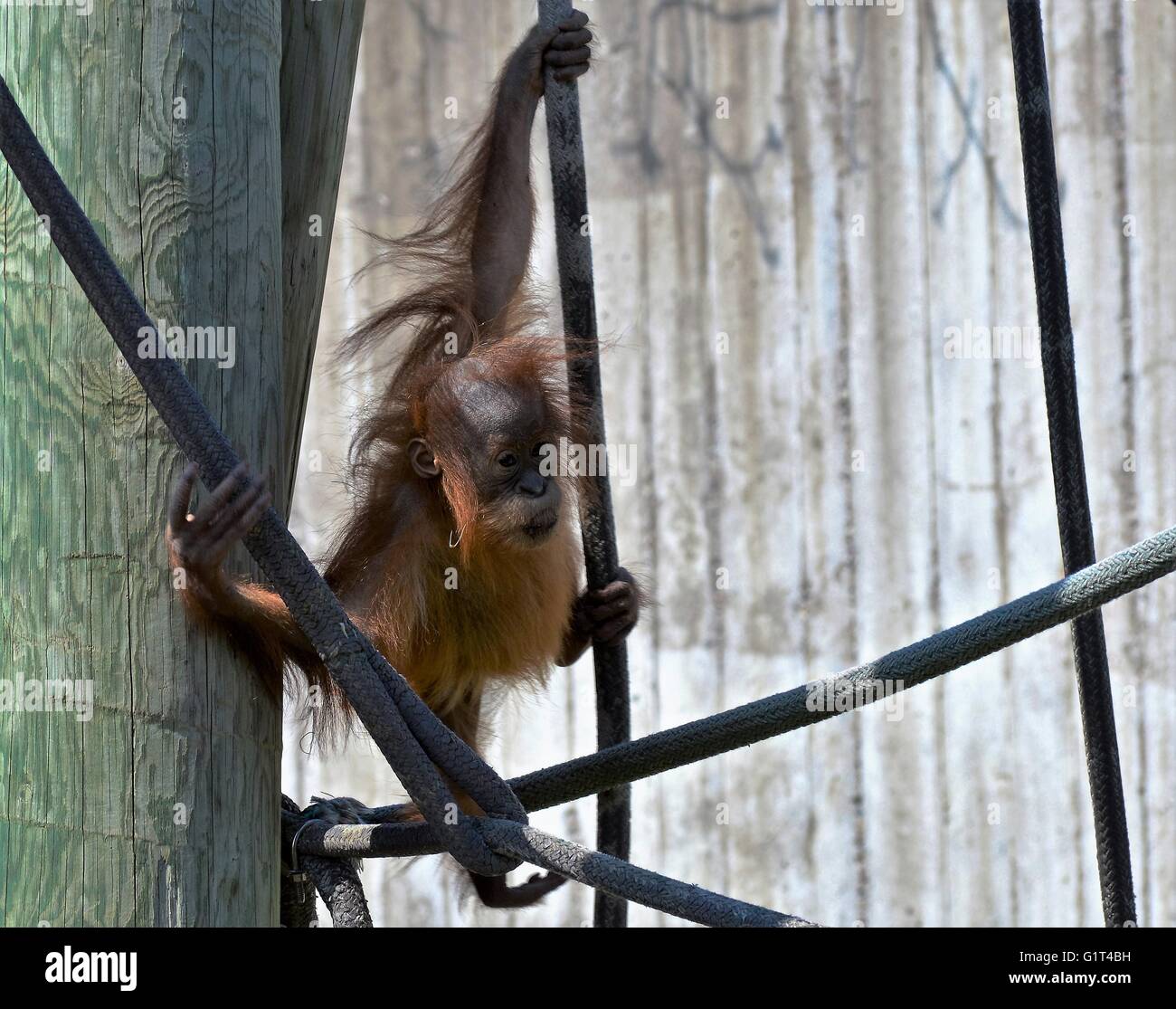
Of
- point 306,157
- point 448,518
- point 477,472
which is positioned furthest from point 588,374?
point 306,157

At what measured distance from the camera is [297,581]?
2.17m

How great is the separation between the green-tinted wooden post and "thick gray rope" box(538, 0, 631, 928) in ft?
3.15

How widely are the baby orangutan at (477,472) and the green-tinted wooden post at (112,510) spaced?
816mm

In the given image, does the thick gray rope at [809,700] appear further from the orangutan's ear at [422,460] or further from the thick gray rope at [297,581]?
the orangutan's ear at [422,460]

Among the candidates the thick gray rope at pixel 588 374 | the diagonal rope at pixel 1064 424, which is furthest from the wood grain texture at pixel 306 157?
the diagonal rope at pixel 1064 424

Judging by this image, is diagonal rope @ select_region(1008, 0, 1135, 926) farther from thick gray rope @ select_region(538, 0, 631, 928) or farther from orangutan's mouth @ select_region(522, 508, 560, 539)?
orangutan's mouth @ select_region(522, 508, 560, 539)

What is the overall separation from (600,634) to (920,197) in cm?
304

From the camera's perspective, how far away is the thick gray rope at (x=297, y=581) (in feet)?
6.41

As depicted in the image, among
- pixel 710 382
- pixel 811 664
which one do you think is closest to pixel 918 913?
pixel 811 664

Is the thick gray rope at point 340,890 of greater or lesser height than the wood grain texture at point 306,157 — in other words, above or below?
below

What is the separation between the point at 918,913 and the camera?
5852 millimetres

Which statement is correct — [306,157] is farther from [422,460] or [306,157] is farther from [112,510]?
[422,460]

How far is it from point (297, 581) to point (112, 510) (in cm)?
28
